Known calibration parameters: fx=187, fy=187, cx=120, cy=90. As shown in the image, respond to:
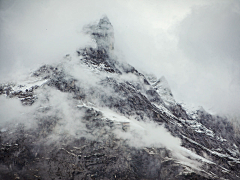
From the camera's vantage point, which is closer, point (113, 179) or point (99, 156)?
point (113, 179)

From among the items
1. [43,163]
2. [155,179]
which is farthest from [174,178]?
[43,163]

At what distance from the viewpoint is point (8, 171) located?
175 metres

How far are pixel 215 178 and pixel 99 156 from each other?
116 metres

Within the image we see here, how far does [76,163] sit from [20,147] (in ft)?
205

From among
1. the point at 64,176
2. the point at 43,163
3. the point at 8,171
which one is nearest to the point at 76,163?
the point at 64,176

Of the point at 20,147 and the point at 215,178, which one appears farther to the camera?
the point at 20,147

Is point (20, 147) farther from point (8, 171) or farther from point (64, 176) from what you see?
point (64, 176)

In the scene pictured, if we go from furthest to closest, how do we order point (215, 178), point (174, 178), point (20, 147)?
point (20, 147) → point (215, 178) → point (174, 178)

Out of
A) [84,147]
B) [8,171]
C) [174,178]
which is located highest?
[84,147]

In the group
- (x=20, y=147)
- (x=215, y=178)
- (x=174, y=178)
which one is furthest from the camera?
(x=20, y=147)

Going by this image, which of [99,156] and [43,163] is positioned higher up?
[99,156]

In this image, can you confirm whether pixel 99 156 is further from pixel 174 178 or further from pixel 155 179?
pixel 174 178

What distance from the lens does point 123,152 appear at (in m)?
194

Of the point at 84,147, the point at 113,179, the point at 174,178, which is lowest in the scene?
the point at 113,179
